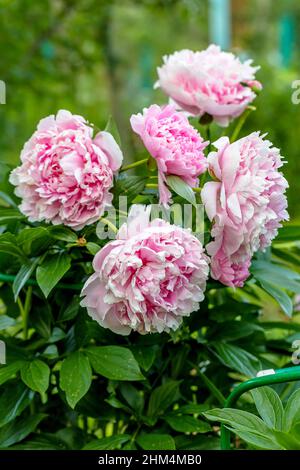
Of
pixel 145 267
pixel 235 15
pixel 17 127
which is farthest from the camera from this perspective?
pixel 235 15

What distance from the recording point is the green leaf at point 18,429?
875 mm

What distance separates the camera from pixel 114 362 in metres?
0.82

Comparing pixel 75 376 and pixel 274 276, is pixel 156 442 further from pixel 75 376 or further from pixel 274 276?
pixel 274 276

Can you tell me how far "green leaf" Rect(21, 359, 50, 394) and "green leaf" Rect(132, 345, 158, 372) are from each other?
4.2 inches

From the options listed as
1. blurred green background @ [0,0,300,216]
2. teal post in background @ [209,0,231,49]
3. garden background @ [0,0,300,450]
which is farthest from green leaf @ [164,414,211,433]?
teal post in background @ [209,0,231,49]

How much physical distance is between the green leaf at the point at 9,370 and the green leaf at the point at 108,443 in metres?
0.13

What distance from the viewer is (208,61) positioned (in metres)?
0.95

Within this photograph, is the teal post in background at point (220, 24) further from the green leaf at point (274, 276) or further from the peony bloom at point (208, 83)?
the green leaf at point (274, 276)

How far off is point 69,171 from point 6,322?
8.9 inches

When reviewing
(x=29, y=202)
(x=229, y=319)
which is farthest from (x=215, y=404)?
(x=29, y=202)

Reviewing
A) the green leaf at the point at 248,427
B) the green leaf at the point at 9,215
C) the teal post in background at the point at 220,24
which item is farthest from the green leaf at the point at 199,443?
the teal post in background at the point at 220,24

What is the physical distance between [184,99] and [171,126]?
155mm

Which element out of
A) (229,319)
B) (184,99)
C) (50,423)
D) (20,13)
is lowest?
(50,423)

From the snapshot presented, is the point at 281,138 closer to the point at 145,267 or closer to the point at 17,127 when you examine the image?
the point at 17,127
